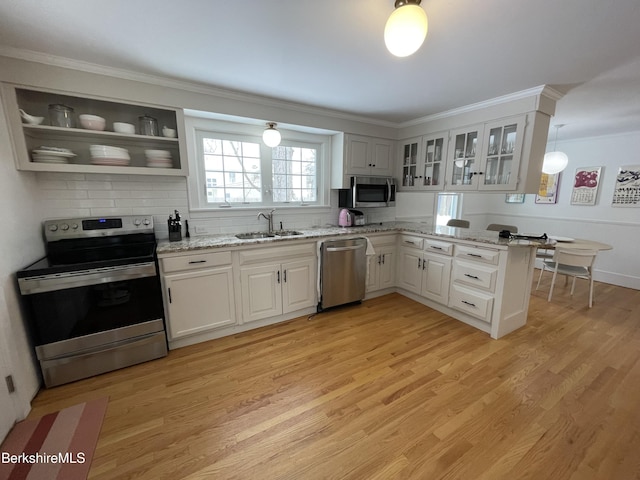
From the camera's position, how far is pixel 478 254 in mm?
2631

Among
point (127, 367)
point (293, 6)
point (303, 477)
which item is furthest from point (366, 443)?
point (293, 6)

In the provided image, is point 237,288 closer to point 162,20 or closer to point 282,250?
point 282,250

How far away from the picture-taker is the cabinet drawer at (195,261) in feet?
7.22

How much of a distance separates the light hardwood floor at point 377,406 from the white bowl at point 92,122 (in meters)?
2.02

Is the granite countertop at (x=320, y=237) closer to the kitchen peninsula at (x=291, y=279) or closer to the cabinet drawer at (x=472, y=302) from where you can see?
the kitchen peninsula at (x=291, y=279)

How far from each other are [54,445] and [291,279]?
1959mm

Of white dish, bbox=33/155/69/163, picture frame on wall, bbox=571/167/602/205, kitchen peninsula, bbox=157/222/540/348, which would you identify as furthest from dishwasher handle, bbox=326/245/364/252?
picture frame on wall, bbox=571/167/602/205

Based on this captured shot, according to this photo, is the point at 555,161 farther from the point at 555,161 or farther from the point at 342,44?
the point at 342,44

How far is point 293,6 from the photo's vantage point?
4.52 ft

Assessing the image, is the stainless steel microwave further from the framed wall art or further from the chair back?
the framed wall art

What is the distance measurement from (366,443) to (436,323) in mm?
1724

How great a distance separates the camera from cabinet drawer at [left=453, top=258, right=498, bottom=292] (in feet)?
8.36

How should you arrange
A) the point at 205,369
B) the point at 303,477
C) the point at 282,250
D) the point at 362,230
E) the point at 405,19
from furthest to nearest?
1. the point at 362,230
2. the point at 282,250
3. the point at 205,369
4. the point at 303,477
5. the point at 405,19

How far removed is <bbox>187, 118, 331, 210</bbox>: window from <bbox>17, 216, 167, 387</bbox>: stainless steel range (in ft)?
3.02
